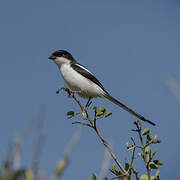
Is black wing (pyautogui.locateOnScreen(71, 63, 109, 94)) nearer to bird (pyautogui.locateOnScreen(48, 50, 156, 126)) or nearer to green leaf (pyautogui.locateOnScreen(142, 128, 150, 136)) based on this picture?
bird (pyautogui.locateOnScreen(48, 50, 156, 126))

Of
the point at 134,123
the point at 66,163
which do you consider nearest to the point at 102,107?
the point at 134,123

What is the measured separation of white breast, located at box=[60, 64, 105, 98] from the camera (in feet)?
20.6

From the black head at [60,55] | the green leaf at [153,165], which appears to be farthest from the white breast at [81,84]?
the green leaf at [153,165]

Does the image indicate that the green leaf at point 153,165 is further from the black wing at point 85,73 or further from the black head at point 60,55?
the black head at point 60,55

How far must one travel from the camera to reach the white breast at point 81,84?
6289 mm

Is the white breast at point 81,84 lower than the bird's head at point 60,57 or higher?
lower

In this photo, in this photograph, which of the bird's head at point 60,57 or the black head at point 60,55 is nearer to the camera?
the bird's head at point 60,57

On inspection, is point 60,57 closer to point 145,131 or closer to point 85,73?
point 85,73

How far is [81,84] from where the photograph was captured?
632 cm

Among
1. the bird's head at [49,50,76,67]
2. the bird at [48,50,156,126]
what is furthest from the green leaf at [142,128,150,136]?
the bird's head at [49,50,76,67]

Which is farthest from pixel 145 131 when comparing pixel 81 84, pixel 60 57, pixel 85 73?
pixel 60 57

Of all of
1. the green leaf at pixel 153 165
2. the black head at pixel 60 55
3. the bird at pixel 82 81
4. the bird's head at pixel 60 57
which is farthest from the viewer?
the black head at pixel 60 55

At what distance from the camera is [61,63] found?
22.4ft

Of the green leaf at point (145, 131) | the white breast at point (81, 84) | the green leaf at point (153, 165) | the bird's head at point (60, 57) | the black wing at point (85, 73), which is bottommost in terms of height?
the green leaf at point (153, 165)
